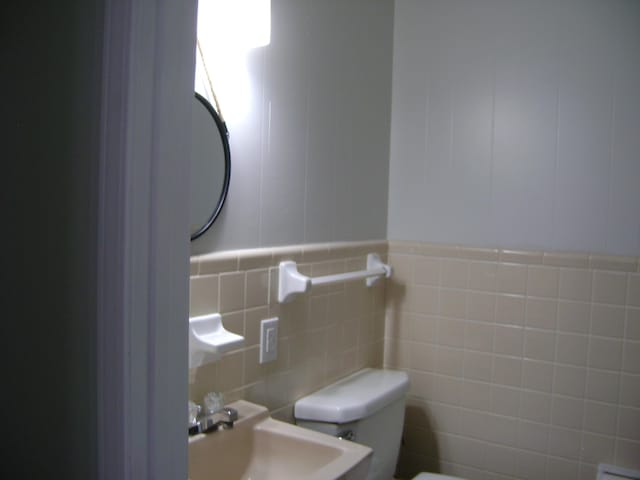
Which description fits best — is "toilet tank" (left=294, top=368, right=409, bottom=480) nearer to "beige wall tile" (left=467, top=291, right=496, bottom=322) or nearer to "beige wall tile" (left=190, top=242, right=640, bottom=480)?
"beige wall tile" (left=190, top=242, right=640, bottom=480)

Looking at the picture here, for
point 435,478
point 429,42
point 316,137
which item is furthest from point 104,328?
point 429,42

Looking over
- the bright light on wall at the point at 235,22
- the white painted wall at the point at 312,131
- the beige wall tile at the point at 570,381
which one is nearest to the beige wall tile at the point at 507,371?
the beige wall tile at the point at 570,381

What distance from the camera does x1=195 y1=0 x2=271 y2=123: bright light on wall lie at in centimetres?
129

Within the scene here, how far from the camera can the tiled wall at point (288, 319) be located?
4.45ft

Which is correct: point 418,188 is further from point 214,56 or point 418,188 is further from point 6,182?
point 6,182

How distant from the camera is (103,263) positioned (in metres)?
0.59

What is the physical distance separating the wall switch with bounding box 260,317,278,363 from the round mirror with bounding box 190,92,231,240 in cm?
36

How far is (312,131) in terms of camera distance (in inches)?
67.0

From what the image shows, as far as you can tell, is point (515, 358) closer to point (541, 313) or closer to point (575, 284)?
point (541, 313)

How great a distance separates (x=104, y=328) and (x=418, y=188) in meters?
1.68

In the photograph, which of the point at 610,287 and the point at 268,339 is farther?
the point at 610,287

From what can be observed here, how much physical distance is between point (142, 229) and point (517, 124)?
168 cm

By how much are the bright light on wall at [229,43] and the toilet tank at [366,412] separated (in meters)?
0.86

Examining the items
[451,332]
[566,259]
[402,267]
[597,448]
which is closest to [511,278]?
[566,259]
